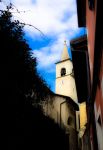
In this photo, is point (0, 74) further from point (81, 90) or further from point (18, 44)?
point (81, 90)

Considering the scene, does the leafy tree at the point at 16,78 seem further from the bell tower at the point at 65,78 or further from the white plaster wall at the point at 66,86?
the white plaster wall at the point at 66,86

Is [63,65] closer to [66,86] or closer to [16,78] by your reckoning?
[66,86]

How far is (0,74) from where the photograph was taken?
8.37 metres

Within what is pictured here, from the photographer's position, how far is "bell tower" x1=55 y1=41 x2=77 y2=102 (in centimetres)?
5201

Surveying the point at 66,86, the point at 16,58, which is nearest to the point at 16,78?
the point at 16,58

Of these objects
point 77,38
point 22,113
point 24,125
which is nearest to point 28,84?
point 22,113

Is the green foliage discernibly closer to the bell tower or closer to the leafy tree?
the leafy tree

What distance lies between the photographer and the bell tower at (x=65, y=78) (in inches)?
2048

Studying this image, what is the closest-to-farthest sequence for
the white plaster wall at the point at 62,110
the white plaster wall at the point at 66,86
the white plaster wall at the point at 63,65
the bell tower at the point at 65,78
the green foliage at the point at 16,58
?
the green foliage at the point at 16,58, the white plaster wall at the point at 62,110, the white plaster wall at the point at 66,86, the bell tower at the point at 65,78, the white plaster wall at the point at 63,65

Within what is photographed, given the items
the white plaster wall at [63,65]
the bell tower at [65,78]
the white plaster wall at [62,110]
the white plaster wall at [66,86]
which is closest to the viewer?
the white plaster wall at [62,110]

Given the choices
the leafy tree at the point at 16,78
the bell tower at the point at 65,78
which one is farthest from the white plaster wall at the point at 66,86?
the leafy tree at the point at 16,78

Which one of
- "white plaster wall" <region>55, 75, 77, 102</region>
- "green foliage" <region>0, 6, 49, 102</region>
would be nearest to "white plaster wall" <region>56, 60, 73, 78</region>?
"white plaster wall" <region>55, 75, 77, 102</region>

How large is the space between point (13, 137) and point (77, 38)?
412 cm

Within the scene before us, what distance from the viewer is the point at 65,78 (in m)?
55.1
